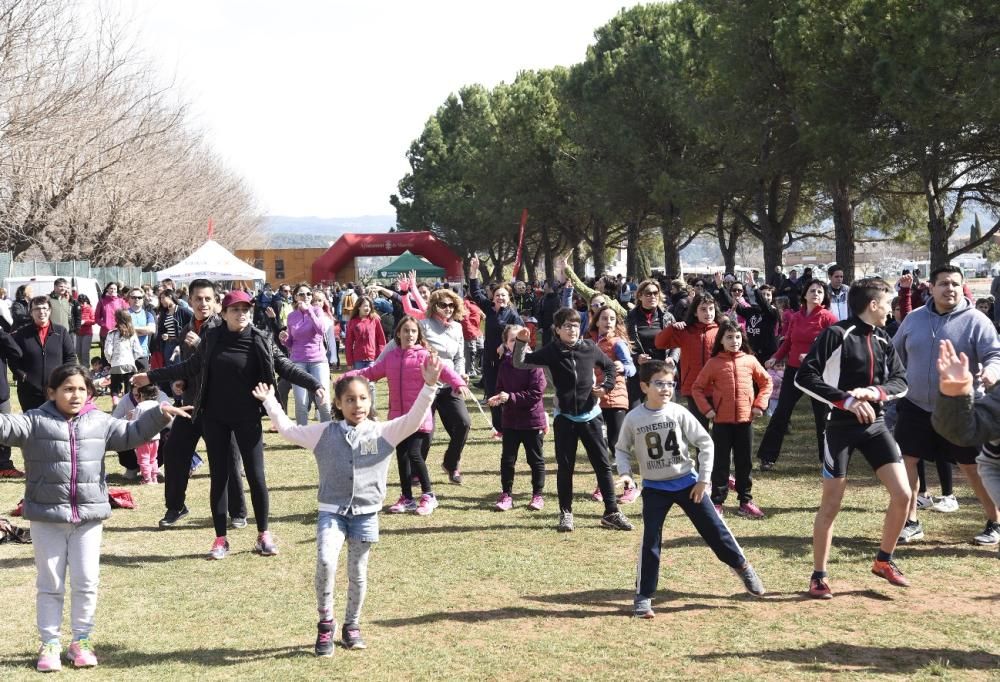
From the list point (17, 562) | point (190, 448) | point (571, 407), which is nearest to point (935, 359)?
point (571, 407)

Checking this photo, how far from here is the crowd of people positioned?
18.1 feet

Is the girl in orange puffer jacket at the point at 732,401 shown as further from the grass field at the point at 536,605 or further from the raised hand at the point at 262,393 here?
the raised hand at the point at 262,393

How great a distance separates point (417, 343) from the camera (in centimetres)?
933

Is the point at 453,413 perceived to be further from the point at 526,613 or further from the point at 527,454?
the point at 526,613

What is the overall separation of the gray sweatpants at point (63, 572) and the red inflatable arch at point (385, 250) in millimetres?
56837

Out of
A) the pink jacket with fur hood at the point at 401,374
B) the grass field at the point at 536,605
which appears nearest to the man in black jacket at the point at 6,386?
the grass field at the point at 536,605

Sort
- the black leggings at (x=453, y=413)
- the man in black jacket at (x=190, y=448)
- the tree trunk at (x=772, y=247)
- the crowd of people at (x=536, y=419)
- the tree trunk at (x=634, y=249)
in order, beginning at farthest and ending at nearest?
the tree trunk at (x=634, y=249) < the tree trunk at (x=772, y=247) < the black leggings at (x=453, y=413) < the man in black jacket at (x=190, y=448) < the crowd of people at (x=536, y=419)

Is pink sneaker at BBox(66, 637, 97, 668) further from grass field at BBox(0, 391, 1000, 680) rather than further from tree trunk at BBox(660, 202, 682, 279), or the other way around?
tree trunk at BBox(660, 202, 682, 279)

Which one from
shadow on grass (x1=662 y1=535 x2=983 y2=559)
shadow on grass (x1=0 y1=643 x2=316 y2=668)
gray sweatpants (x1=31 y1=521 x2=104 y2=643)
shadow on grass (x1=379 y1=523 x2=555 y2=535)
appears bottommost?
shadow on grass (x1=0 y1=643 x2=316 y2=668)

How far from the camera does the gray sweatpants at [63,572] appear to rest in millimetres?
5414

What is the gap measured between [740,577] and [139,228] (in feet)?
143

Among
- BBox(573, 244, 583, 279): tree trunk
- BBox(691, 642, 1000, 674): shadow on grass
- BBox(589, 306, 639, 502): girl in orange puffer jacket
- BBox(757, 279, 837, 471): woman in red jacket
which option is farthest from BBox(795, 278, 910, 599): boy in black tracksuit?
BBox(573, 244, 583, 279): tree trunk

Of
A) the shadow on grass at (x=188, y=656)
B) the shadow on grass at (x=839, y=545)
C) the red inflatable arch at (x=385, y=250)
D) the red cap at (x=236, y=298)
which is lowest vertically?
the shadow on grass at (x=188, y=656)

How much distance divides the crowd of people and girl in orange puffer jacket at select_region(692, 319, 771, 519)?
0.02 metres
